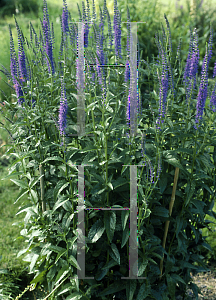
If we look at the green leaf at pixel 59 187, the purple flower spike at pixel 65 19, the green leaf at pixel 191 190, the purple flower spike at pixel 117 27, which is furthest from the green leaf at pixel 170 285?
the purple flower spike at pixel 65 19

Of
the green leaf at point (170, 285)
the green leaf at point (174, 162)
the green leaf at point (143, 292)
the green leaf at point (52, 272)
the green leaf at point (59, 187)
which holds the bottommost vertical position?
the green leaf at point (170, 285)

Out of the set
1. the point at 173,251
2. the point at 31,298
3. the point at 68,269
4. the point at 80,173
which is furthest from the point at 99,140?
the point at 31,298

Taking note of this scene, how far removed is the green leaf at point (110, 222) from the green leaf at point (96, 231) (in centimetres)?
6

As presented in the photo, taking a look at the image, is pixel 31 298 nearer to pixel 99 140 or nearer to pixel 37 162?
pixel 37 162

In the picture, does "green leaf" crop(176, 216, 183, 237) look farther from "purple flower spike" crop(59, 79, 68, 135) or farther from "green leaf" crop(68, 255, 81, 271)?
"purple flower spike" crop(59, 79, 68, 135)

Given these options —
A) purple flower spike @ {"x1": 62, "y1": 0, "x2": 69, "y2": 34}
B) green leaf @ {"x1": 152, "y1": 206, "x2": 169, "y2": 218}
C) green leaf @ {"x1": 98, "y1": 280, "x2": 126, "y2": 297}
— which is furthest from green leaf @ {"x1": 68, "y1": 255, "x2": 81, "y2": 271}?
purple flower spike @ {"x1": 62, "y1": 0, "x2": 69, "y2": 34}

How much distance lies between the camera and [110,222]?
2168 millimetres

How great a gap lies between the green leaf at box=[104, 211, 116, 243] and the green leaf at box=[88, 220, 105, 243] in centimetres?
6

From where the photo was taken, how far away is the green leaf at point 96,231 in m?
2.18

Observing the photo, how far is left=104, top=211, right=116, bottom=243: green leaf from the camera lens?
2.14m

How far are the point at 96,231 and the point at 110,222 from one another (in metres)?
0.13

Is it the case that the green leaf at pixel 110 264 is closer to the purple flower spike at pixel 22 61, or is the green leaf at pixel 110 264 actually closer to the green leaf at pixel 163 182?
the green leaf at pixel 163 182

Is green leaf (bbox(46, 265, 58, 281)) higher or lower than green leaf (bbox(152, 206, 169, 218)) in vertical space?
lower

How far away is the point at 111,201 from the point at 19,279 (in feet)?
4.37
